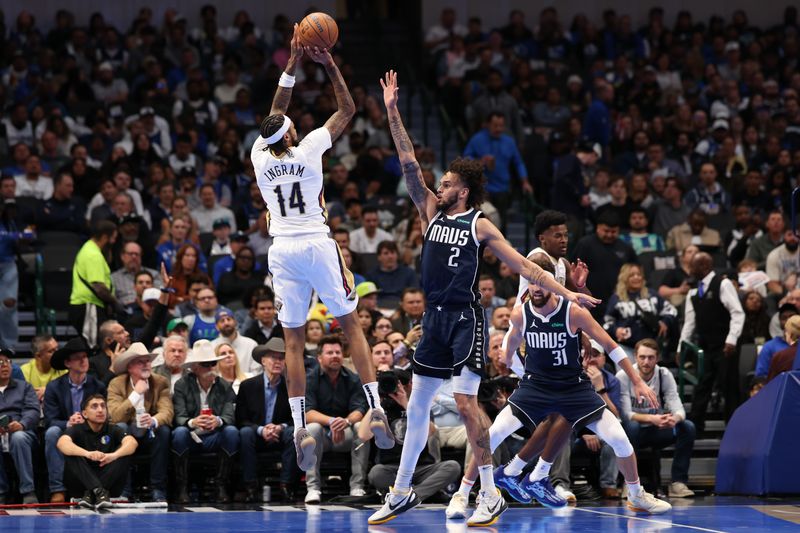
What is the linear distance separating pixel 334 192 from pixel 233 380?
224 inches

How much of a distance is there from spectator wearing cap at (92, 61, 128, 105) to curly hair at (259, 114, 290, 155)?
1194 cm

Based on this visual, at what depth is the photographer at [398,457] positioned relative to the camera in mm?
13180

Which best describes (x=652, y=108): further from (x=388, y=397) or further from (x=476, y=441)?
(x=476, y=441)

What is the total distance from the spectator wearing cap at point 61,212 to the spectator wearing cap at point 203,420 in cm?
452

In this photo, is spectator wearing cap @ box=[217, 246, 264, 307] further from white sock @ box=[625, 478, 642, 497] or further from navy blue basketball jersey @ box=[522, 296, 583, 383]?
white sock @ box=[625, 478, 642, 497]

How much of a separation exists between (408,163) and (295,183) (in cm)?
86

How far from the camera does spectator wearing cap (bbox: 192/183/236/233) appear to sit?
1836 centimetres

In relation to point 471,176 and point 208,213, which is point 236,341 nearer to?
point 208,213

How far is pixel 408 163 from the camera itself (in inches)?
396

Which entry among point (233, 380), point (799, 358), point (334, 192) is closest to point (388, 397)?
point (233, 380)

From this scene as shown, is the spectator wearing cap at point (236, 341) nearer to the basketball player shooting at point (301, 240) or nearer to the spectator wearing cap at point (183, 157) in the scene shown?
the basketball player shooting at point (301, 240)

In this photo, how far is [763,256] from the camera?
59.8 ft

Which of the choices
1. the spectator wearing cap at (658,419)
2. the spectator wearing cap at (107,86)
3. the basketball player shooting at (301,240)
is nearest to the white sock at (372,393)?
the basketball player shooting at (301,240)

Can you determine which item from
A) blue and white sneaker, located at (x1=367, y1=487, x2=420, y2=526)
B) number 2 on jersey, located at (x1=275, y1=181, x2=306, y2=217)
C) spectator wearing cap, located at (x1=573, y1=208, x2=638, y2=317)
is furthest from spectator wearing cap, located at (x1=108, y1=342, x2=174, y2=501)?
spectator wearing cap, located at (x1=573, y1=208, x2=638, y2=317)
